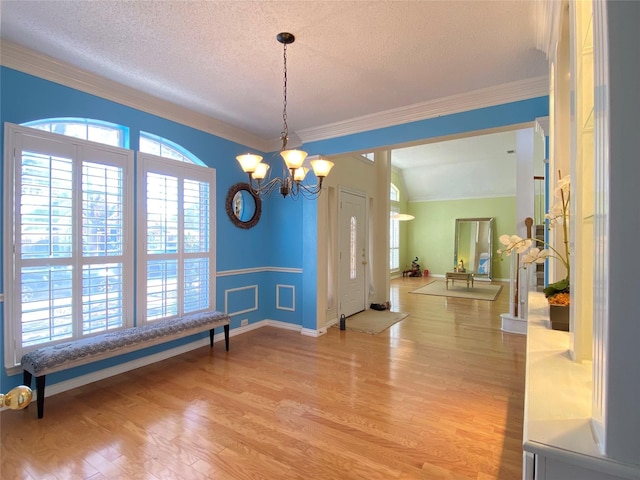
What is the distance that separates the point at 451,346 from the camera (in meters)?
4.05

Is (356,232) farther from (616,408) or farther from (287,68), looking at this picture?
(616,408)

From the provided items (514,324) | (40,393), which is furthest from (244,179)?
(514,324)

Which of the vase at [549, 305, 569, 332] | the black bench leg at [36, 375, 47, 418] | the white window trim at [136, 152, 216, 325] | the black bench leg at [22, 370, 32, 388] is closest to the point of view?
the vase at [549, 305, 569, 332]

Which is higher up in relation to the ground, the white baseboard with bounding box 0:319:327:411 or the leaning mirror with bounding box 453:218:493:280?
the leaning mirror with bounding box 453:218:493:280

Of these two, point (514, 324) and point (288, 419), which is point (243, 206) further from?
point (514, 324)

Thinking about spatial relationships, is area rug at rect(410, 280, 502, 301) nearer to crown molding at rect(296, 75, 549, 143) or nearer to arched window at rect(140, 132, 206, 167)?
crown molding at rect(296, 75, 549, 143)

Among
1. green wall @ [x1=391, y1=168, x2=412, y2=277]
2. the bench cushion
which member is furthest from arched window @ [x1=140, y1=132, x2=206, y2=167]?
green wall @ [x1=391, y1=168, x2=412, y2=277]

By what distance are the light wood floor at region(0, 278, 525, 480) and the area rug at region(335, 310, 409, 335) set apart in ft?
2.82

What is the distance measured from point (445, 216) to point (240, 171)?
8.58m

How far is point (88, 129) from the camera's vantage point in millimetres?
3057

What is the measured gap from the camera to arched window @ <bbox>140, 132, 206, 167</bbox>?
3.51 meters

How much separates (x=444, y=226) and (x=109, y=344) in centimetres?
1043

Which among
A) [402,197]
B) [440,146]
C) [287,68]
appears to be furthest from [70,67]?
[402,197]

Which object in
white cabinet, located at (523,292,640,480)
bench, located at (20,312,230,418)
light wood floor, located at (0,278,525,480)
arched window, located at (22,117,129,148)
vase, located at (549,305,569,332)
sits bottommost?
light wood floor, located at (0,278,525,480)
